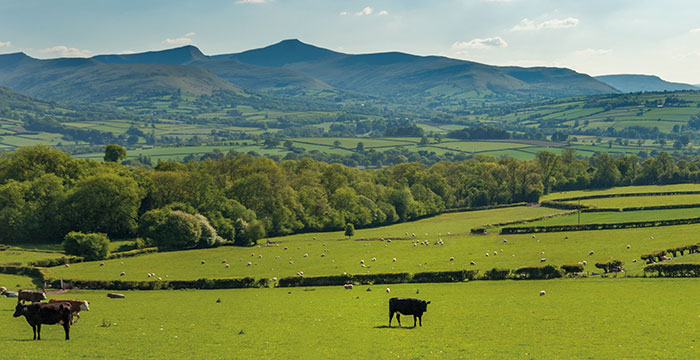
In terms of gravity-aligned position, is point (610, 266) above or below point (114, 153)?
below

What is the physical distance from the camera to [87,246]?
214 ft

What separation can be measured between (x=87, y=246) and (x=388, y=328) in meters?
48.5

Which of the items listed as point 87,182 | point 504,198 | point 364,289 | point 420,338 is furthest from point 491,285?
point 504,198

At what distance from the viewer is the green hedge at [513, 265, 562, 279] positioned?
47.8 m

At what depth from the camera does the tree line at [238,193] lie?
79.0m

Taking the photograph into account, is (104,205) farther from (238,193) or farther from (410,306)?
(410,306)

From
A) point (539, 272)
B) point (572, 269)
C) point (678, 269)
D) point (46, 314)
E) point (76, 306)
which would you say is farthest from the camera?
point (539, 272)

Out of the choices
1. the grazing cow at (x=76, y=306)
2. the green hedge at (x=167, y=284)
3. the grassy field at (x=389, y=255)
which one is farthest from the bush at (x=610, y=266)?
the grazing cow at (x=76, y=306)

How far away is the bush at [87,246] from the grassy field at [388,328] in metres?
23.3

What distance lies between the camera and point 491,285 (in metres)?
46.3

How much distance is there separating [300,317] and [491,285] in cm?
1929

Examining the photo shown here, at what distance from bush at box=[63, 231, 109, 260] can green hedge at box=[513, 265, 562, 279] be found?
156 feet

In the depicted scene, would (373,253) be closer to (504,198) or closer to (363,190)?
(363,190)

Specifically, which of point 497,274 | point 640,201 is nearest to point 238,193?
point 497,274
